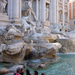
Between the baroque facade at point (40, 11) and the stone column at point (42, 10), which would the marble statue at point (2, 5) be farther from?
the stone column at point (42, 10)

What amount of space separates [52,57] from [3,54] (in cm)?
257

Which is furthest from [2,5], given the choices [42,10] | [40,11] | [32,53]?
[32,53]

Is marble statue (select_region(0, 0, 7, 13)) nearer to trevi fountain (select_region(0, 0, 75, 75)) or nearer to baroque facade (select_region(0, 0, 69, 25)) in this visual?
baroque facade (select_region(0, 0, 69, 25))

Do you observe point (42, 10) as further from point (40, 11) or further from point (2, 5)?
point (2, 5)

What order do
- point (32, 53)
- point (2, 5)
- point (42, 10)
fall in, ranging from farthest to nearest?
point (42, 10) → point (2, 5) → point (32, 53)

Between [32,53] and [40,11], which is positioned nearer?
[32,53]

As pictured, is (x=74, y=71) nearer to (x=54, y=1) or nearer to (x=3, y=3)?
(x=3, y=3)

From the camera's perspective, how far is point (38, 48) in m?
7.04

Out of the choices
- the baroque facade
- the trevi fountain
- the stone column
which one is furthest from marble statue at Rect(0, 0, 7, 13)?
the stone column

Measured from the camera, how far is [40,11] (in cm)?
1308

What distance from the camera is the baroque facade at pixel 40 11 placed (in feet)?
34.2

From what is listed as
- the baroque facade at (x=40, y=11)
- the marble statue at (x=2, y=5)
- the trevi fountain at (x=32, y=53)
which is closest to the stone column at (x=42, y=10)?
the baroque facade at (x=40, y=11)

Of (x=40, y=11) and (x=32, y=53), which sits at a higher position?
(x=40, y=11)

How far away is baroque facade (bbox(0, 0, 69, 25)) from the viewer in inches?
410
